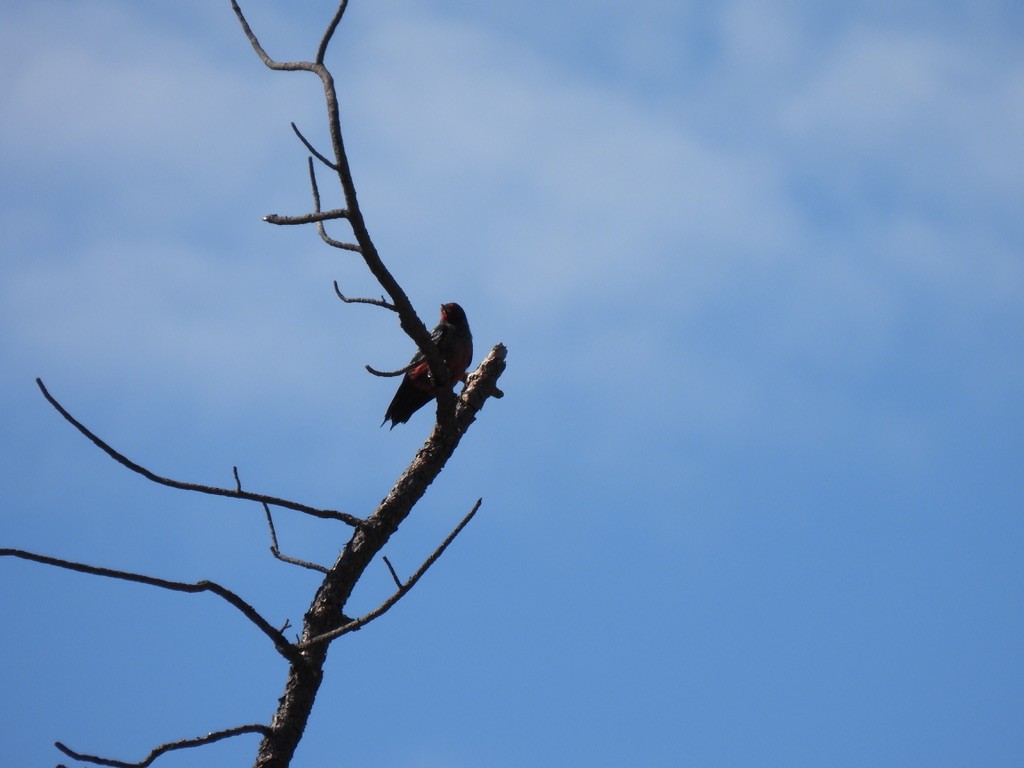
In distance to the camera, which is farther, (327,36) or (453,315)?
(453,315)

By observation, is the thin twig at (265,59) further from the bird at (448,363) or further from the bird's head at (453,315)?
the bird's head at (453,315)

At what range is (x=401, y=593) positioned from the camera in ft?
12.0

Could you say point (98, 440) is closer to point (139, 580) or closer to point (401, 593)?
point (139, 580)

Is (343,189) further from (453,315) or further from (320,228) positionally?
(453,315)

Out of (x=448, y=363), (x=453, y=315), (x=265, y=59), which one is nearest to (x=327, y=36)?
(x=265, y=59)

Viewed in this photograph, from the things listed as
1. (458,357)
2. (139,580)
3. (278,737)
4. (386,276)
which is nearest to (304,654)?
(278,737)

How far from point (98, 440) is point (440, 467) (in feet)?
5.70

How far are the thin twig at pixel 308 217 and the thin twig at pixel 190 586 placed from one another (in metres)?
1.23

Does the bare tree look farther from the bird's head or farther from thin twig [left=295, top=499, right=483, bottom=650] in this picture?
the bird's head

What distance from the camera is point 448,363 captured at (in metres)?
6.70

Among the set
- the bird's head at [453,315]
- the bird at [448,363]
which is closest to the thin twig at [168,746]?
the bird at [448,363]

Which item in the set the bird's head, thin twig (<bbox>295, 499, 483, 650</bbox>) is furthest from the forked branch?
the bird's head

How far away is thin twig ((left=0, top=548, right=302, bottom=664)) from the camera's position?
320 centimetres

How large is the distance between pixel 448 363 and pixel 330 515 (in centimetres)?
264
